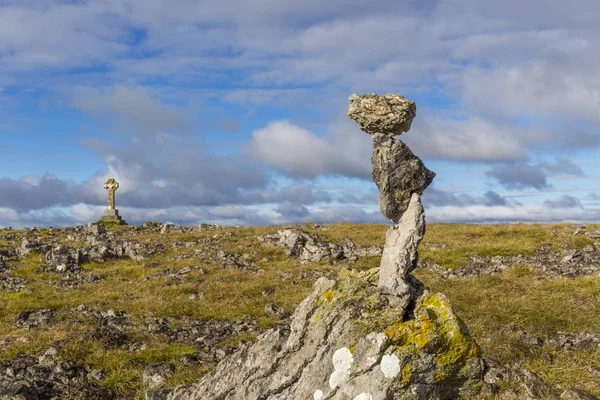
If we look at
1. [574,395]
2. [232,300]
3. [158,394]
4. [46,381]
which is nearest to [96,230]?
[232,300]

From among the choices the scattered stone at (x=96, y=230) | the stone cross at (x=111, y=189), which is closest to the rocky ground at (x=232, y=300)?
the scattered stone at (x=96, y=230)

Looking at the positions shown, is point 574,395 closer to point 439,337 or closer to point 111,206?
point 439,337

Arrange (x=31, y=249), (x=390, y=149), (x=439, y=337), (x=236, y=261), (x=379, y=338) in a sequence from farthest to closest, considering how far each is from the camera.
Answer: (x=31, y=249)
(x=236, y=261)
(x=390, y=149)
(x=439, y=337)
(x=379, y=338)

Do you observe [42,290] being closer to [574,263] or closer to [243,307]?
[243,307]

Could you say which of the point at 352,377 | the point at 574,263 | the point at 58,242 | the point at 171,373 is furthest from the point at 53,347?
the point at 58,242

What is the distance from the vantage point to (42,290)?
2359cm

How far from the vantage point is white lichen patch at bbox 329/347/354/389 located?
8.61 meters

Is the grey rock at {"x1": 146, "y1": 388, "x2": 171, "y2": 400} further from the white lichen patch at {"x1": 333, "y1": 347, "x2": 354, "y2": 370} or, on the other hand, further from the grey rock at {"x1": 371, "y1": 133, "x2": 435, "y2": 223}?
the grey rock at {"x1": 371, "y1": 133, "x2": 435, "y2": 223}

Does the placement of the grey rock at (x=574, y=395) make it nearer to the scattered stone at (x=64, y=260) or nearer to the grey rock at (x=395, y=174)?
the grey rock at (x=395, y=174)

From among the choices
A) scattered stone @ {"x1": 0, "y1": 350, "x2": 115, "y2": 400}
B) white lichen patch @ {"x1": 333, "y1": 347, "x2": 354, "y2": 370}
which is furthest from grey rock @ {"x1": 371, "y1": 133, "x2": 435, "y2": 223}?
scattered stone @ {"x1": 0, "y1": 350, "x2": 115, "y2": 400}

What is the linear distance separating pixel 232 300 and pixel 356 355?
38.9 ft

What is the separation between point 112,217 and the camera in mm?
53531

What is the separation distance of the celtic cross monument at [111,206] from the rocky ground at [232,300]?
14574mm

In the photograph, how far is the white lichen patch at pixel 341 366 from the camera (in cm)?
861
